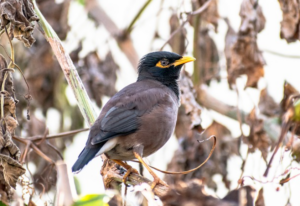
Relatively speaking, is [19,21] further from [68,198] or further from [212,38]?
[212,38]

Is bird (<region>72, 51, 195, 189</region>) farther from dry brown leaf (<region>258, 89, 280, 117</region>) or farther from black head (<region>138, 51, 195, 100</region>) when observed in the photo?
dry brown leaf (<region>258, 89, 280, 117</region>)

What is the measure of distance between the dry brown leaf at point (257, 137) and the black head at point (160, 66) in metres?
1.19

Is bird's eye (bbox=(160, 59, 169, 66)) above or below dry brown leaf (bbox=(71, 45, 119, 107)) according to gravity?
above

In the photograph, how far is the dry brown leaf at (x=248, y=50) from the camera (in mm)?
4359

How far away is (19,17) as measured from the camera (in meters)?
3.17

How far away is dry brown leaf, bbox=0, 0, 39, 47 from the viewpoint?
310cm

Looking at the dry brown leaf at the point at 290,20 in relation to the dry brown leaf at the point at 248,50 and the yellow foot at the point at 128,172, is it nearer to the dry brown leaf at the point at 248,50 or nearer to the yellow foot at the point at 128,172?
the dry brown leaf at the point at 248,50

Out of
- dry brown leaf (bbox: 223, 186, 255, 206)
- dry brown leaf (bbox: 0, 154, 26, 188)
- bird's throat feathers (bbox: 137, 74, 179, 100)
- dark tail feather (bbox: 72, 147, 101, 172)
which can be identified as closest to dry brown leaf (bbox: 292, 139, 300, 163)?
dry brown leaf (bbox: 223, 186, 255, 206)

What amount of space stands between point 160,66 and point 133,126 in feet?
3.93

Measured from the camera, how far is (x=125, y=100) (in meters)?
4.41

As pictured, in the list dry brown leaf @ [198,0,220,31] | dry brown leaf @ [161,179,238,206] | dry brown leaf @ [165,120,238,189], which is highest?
dry brown leaf @ [198,0,220,31]

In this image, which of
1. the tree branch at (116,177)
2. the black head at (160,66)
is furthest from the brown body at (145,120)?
the black head at (160,66)

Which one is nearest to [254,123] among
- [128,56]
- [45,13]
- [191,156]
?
[191,156]

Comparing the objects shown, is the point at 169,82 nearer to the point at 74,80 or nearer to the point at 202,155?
the point at 202,155
